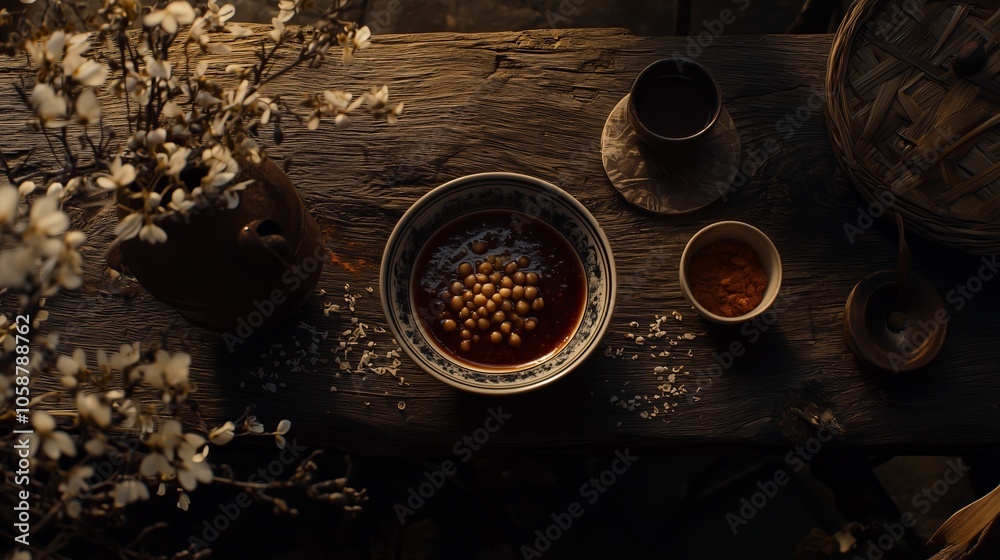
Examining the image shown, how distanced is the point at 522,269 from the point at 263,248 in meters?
0.58

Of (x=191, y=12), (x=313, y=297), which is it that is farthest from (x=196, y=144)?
(x=313, y=297)

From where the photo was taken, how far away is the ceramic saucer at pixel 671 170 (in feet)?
5.19

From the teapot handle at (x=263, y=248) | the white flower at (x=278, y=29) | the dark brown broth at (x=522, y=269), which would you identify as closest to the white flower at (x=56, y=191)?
the teapot handle at (x=263, y=248)

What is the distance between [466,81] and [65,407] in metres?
1.13

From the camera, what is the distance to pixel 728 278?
5.04ft

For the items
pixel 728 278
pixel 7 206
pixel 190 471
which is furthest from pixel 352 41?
pixel 728 278

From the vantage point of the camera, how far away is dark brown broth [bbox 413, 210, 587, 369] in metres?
1.47

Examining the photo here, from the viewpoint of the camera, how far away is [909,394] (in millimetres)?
1518

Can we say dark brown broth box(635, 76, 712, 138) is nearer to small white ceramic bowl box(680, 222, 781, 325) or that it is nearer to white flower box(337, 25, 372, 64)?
small white ceramic bowl box(680, 222, 781, 325)

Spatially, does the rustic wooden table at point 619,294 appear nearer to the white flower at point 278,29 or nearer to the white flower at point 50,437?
the white flower at point 278,29

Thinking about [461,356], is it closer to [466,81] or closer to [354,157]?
[354,157]

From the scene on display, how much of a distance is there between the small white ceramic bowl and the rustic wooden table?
0.22 ft

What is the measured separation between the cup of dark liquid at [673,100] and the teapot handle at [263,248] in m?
0.80

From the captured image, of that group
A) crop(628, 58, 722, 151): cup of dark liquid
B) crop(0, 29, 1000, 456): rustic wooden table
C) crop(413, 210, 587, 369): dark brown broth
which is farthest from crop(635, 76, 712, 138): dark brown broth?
crop(413, 210, 587, 369): dark brown broth
